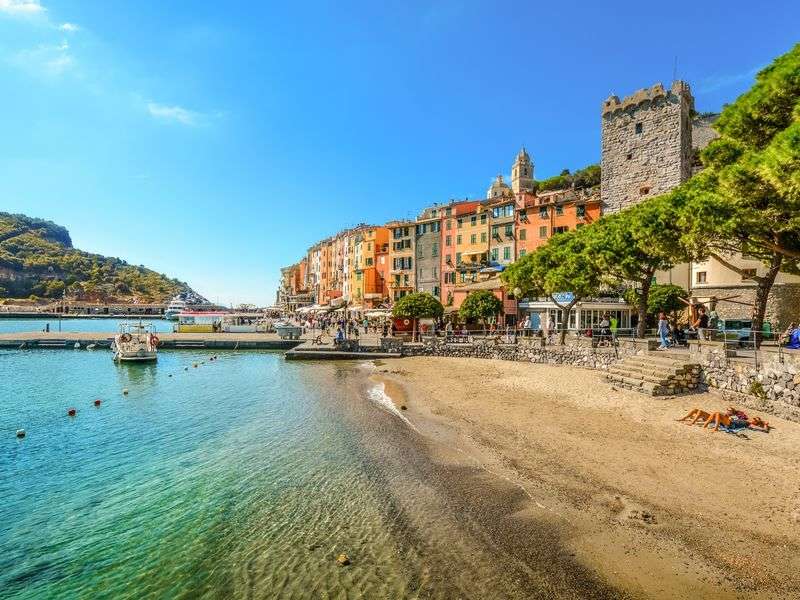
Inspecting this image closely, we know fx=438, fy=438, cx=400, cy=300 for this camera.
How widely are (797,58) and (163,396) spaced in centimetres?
3083

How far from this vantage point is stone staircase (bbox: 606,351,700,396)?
18.2 meters

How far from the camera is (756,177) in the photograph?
1374cm

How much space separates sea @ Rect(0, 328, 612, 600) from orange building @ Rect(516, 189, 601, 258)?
39.7 m

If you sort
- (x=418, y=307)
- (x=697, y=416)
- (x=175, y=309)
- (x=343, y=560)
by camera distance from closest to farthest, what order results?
1. (x=343, y=560)
2. (x=697, y=416)
3. (x=418, y=307)
4. (x=175, y=309)

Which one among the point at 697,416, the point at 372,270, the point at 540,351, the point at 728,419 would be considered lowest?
the point at 697,416

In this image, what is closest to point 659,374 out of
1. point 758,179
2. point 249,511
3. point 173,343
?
point 758,179

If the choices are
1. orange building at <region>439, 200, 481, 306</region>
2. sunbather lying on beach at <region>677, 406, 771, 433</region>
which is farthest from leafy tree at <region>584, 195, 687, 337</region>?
orange building at <region>439, 200, 481, 306</region>

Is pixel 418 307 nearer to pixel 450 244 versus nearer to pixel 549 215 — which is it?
pixel 549 215

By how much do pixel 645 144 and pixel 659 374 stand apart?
125 feet

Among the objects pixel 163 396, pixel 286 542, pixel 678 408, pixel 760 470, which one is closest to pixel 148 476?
pixel 286 542

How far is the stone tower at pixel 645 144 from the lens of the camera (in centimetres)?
4534

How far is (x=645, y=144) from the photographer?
47.3 metres

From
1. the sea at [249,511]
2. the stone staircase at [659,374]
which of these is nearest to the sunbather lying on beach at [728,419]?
the stone staircase at [659,374]

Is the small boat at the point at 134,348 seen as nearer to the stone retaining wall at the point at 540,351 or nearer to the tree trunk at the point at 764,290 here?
the stone retaining wall at the point at 540,351
